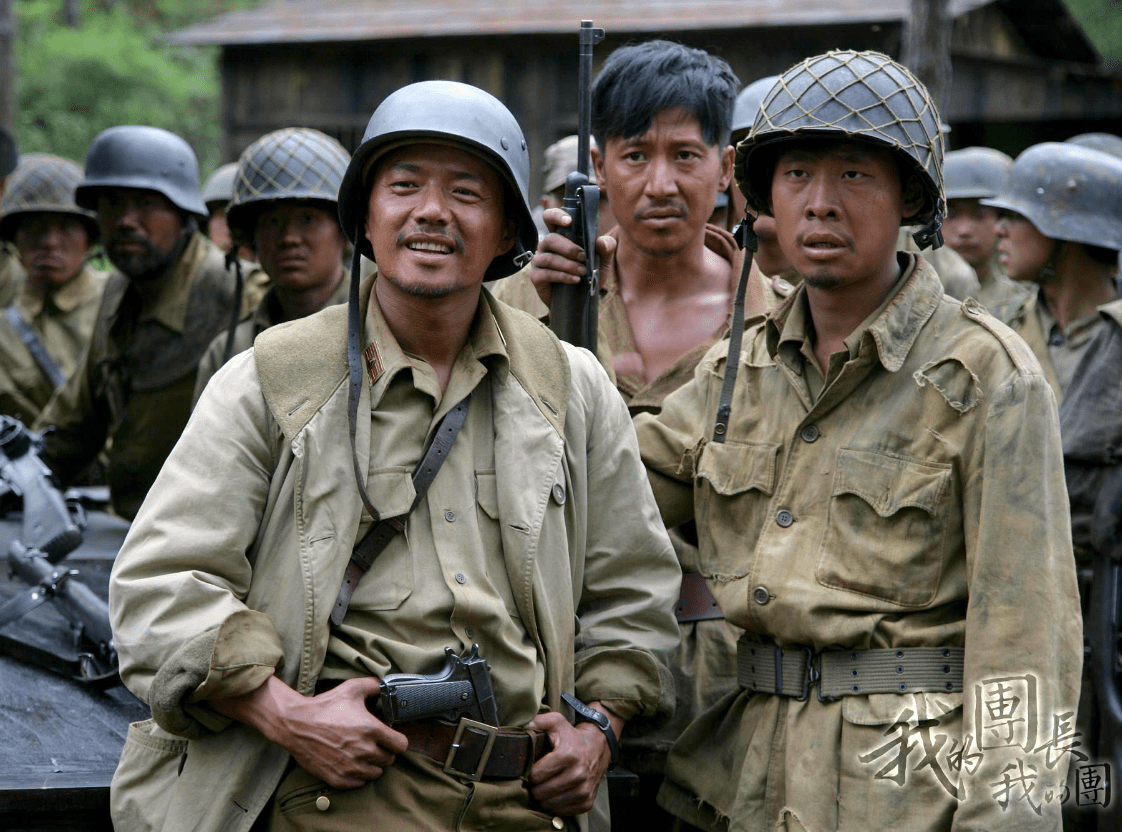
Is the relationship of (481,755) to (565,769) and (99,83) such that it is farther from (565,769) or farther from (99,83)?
(99,83)

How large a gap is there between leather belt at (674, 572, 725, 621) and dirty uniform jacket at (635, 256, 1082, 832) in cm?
51

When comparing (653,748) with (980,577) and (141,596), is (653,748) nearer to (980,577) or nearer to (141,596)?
(980,577)

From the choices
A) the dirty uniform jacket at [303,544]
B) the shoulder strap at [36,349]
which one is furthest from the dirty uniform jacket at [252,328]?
the dirty uniform jacket at [303,544]

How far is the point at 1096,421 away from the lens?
15.6 feet

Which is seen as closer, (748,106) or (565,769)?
(565,769)

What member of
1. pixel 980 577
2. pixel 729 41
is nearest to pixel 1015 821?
pixel 980 577

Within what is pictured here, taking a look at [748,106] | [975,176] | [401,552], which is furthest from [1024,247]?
[401,552]

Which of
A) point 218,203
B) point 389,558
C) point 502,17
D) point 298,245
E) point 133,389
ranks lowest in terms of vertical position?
point 133,389

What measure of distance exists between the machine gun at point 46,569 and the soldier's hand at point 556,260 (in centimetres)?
172

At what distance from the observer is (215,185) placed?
9.76 metres

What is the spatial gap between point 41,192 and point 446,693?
6404 mm

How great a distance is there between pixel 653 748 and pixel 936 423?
1.31 meters

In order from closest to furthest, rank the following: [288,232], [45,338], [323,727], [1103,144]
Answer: [323,727], [288,232], [45,338], [1103,144]

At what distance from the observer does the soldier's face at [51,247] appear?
793 centimetres
